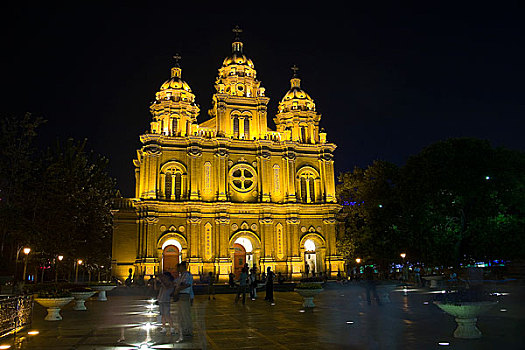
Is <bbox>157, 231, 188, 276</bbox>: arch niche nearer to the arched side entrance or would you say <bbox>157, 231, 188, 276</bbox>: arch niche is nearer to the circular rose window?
the circular rose window

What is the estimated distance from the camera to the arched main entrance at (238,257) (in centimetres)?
4809

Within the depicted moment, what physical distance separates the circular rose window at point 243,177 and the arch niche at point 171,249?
26.7 ft

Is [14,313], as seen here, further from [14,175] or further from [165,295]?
[14,175]

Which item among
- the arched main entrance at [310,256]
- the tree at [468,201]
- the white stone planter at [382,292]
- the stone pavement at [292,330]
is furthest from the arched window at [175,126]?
the white stone planter at [382,292]

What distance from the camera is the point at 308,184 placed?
5109cm

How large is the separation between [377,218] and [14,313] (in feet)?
87.5

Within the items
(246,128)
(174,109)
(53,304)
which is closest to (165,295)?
(53,304)

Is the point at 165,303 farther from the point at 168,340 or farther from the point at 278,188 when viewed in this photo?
the point at 278,188

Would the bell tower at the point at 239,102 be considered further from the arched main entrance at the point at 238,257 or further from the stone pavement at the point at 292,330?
the stone pavement at the point at 292,330

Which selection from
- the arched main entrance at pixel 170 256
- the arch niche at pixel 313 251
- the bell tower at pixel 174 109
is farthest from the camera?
the arch niche at pixel 313 251

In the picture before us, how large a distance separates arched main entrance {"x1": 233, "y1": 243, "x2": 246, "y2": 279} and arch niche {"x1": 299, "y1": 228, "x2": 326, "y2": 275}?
6221mm

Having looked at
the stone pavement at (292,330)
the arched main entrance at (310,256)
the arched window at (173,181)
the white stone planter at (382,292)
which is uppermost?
the arched window at (173,181)

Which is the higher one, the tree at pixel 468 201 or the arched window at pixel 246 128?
the arched window at pixel 246 128

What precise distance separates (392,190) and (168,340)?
2612 centimetres
